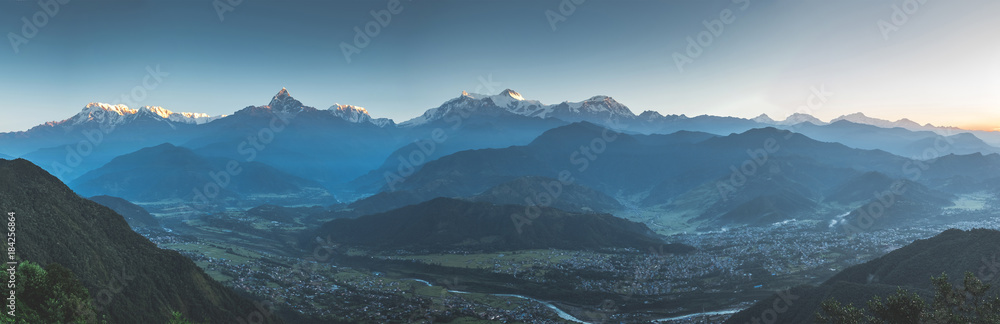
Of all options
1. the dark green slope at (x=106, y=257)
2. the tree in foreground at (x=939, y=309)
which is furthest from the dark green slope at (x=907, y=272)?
the dark green slope at (x=106, y=257)

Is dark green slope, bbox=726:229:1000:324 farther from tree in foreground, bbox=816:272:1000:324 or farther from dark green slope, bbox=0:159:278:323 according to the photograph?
dark green slope, bbox=0:159:278:323

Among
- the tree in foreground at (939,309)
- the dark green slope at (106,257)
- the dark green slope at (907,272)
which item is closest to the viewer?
the tree in foreground at (939,309)

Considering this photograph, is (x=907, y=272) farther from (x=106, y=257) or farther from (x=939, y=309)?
(x=106, y=257)

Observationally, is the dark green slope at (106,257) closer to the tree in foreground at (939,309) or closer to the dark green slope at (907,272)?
the tree in foreground at (939,309)

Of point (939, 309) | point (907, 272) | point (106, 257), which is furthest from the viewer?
point (907, 272)

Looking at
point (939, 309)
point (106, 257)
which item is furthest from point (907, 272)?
point (106, 257)

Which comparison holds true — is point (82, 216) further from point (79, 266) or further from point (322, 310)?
point (322, 310)
